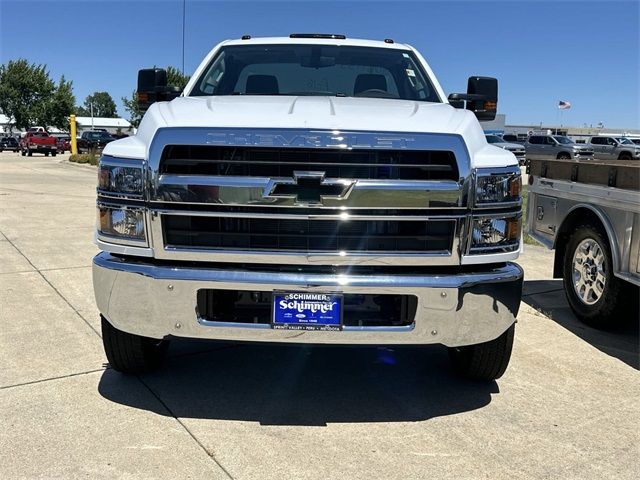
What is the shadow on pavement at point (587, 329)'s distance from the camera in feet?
14.4

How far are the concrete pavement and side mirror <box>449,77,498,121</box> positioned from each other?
5.65 ft

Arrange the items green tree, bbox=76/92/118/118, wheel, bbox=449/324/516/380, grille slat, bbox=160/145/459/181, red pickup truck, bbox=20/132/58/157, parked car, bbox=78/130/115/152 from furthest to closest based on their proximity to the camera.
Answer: green tree, bbox=76/92/118/118
parked car, bbox=78/130/115/152
red pickup truck, bbox=20/132/58/157
wheel, bbox=449/324/516/380
grille slat, bbox=160/145/459/181

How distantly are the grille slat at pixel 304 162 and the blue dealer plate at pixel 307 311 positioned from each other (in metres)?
0.58

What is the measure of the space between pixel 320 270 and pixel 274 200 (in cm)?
40

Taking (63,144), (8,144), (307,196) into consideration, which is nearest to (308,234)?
(307,196)

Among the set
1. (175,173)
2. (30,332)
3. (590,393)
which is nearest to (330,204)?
(175,173)

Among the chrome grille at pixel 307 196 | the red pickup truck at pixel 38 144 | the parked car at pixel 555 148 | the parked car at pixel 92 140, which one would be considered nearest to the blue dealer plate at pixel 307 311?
the chrome grille at pixel 307 196

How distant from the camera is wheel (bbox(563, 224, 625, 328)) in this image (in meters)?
4.57

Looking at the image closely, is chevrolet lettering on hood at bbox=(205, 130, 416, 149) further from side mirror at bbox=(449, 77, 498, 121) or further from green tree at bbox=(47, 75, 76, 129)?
green tree at bbox=(47, 75, 76, 129)

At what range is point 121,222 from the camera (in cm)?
302

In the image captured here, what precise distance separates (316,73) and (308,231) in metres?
2.07

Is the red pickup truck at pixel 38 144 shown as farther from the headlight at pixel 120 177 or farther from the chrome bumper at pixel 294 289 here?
the chrome bumper at pixel 294 289

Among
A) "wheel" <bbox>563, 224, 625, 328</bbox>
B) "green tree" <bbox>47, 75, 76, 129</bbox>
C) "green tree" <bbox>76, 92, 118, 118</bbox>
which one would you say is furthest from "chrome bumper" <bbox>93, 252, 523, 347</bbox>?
"green tree" <bbox>76, 92, 118, 118</bbox>

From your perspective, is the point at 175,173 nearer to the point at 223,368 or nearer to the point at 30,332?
the point at 223,368
